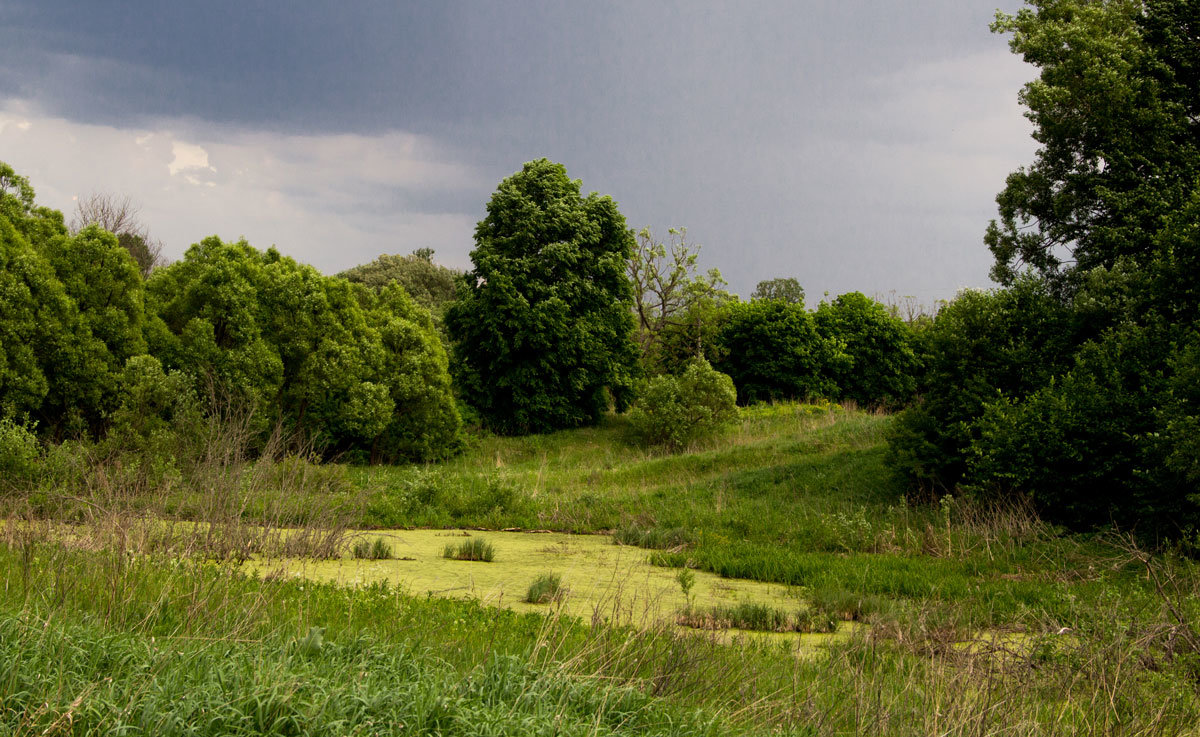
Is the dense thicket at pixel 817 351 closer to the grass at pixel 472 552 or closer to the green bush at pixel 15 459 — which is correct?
the grass at pixel 472 552

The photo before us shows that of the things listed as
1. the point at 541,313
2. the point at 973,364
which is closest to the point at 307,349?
the point at 541,313

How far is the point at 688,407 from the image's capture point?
79.5 ft

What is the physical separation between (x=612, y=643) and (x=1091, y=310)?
12.4m

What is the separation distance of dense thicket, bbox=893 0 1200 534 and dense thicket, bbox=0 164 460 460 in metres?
12.0

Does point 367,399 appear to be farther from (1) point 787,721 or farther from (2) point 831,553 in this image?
(1) point 787,721

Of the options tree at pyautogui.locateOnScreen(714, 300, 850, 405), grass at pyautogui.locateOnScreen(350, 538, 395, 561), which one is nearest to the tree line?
grass at pyautogui.locateOnScreen(350, 538, 395, 561)

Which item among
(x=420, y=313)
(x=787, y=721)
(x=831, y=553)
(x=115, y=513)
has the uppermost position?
(x=420, y=313)

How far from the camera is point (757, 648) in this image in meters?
6.36

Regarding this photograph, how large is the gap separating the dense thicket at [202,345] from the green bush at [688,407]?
6.13m

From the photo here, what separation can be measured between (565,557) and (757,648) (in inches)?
205

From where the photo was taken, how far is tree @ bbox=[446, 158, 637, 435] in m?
26.0

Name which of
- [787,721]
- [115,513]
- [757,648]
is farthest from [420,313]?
[787,721]

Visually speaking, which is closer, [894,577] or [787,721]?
[787,721]

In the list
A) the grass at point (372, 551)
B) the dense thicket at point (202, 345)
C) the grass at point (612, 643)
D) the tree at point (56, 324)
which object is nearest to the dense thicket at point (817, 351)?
the dense thicket at point (202, 345)
